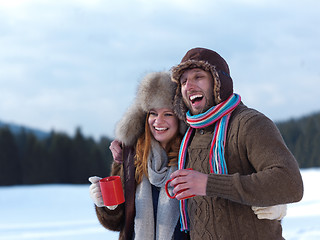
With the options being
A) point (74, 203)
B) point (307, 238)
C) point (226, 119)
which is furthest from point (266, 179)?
point (74, 203)

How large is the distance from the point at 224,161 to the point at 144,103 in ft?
2.65

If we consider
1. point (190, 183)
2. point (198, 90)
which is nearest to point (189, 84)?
point (198, 90)

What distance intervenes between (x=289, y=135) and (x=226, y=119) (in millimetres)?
12336

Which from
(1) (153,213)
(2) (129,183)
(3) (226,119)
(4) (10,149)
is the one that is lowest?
(4) (10,149)

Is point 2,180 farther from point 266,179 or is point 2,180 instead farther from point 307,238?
point 266,179

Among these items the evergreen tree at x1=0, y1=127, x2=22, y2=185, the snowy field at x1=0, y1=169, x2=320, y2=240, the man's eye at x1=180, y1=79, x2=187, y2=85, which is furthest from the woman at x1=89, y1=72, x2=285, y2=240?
the evergreen tree at x1=0, y1=127, x2=22, y2=185

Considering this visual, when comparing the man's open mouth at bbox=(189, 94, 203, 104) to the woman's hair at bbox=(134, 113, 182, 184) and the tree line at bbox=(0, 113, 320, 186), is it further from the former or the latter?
the tree line at bbox=(0, 113, 320, 186)

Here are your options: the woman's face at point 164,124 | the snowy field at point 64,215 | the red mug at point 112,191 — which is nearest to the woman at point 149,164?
the woman's face at point 164,124

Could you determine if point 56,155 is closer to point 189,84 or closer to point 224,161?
point 189,84

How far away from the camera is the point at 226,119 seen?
1.87 meters

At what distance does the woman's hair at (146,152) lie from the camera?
2369mm

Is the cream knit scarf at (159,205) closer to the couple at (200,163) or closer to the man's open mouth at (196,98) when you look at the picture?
the couple at (200,163)

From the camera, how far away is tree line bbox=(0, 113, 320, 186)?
14.4 m

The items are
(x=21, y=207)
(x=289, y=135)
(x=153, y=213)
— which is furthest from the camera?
(x=289, y=135)
